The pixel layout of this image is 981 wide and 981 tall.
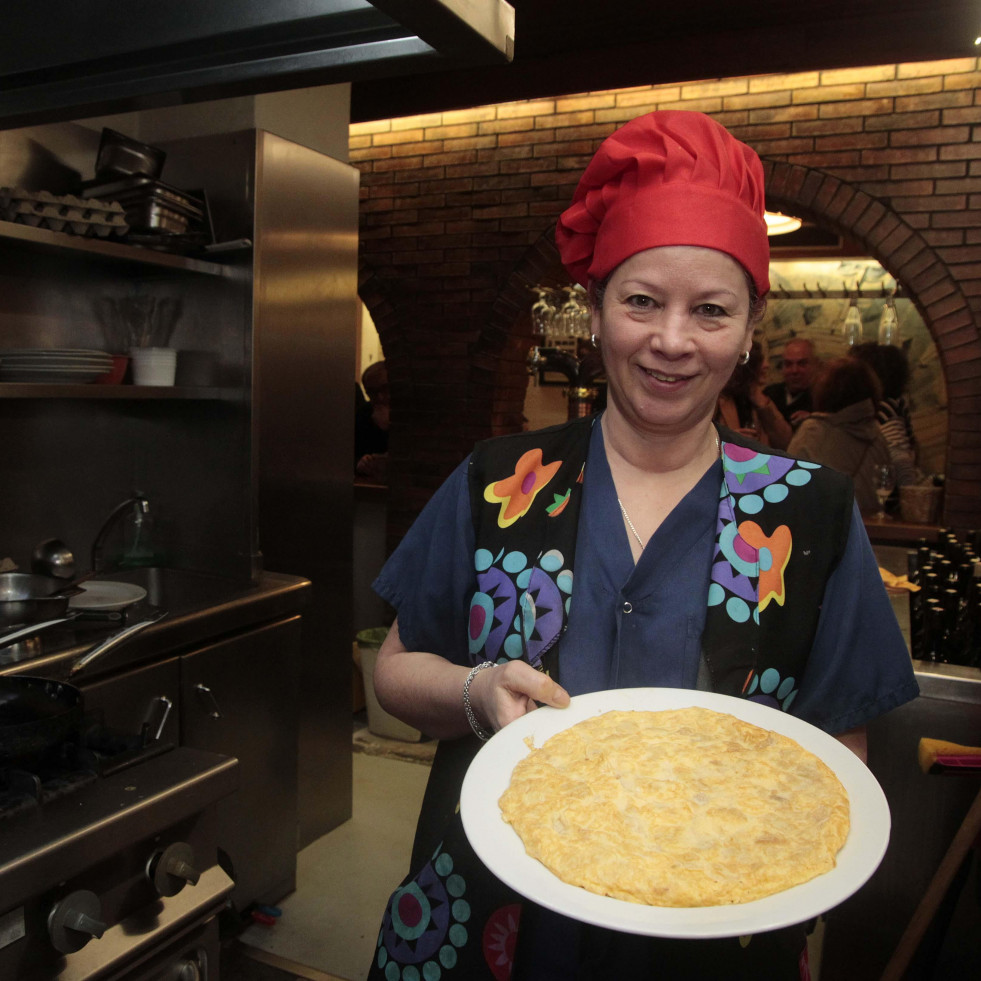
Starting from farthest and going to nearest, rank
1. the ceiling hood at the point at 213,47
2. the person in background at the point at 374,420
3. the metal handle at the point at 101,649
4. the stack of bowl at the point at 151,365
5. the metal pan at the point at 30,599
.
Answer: the person in background at the point at 374,420, the stack of bowl at the point at 151,365, the metal pan at the point at 30,599, the metal handle at the point at 101,649, the ceiling hood at the point at 213,47

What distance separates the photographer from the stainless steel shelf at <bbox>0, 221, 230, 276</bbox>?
7.58 ft

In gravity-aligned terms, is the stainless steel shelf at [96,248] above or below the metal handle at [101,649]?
above

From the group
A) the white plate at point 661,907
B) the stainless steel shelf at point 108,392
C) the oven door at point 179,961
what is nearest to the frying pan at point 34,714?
the oven door at point 179,961

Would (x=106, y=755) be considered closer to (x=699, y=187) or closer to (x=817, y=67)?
(x=699, y=187)

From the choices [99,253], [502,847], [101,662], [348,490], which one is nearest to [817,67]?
[348,490]

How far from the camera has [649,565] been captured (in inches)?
49.1

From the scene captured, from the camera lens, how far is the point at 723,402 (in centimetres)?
744

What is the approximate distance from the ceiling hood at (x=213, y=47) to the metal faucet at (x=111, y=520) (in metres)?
2.03

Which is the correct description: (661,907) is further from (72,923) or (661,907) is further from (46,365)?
(46,365)

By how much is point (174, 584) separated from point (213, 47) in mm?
2411

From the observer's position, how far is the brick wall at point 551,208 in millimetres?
4027

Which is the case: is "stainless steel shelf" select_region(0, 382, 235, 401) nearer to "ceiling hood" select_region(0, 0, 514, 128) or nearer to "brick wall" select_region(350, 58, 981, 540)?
"ceiling hood" select_region(0, 0, 514, 128)

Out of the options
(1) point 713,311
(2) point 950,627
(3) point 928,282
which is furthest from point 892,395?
(1) point 713,311

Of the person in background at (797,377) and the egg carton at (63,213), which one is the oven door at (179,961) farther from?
the person in background at (797,377)
